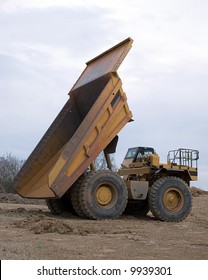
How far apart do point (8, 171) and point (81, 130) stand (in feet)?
58.6

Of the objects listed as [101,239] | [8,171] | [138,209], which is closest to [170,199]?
[138,209]

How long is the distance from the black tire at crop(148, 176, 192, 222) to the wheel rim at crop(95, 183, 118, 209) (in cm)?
117

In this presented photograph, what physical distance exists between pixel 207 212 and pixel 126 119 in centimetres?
615

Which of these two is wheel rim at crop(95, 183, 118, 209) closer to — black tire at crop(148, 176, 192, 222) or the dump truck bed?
the dump truck bed

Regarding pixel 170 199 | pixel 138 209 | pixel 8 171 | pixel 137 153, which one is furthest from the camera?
pixel 8 171

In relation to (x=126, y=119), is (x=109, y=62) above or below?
above

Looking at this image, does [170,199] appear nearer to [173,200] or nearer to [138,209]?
[173,200]

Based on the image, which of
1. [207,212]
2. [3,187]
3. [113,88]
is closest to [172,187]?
[113,88]

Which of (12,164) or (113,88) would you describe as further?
(12,164)

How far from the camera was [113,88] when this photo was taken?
12.0 m

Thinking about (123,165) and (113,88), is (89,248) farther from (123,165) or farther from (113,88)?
(123,165)

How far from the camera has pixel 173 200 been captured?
513 inches

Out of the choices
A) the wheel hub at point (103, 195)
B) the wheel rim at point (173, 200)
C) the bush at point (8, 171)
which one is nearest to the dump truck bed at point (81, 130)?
the wheel hub at point (103, 195)

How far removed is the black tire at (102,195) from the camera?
11.7m
